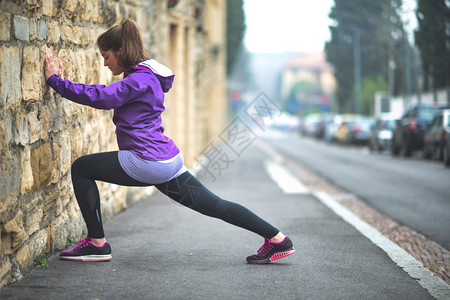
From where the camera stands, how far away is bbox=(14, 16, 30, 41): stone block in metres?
4.63

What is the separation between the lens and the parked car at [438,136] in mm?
21114

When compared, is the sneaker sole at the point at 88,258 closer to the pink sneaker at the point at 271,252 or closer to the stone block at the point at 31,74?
the pink sneaker at the point at 271,252

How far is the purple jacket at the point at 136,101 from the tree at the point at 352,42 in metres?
56.4

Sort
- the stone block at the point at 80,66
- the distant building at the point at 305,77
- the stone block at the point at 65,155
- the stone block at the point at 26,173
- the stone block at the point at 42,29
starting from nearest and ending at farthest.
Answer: the stone block at the point at 26,173
the stone block at the point at 42,29
the stone block at the point at 65,155
the stone block at the point at 80,66
the distant building at the point at 305,77

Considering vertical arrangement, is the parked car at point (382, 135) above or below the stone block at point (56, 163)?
below

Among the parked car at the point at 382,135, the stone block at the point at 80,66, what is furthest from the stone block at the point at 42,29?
the parked car at the point at 382,135

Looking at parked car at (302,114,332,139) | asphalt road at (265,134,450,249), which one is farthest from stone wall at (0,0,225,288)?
parked car at (302,114,332,139)

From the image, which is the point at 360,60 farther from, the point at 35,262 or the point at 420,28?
the point at 35,262

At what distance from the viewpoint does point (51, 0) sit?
552 cm

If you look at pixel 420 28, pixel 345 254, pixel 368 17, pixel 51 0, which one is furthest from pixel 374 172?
pixel 368 17

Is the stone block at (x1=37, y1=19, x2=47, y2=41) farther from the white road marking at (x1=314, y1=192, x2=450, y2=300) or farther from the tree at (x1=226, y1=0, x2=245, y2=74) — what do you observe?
the tree at (x1=226, y1=0, x2=245, y2=74)

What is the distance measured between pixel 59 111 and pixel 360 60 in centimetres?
6366

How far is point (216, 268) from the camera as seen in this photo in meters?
5.29

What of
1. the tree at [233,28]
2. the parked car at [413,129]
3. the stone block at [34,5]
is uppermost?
the tree at [233,28]
